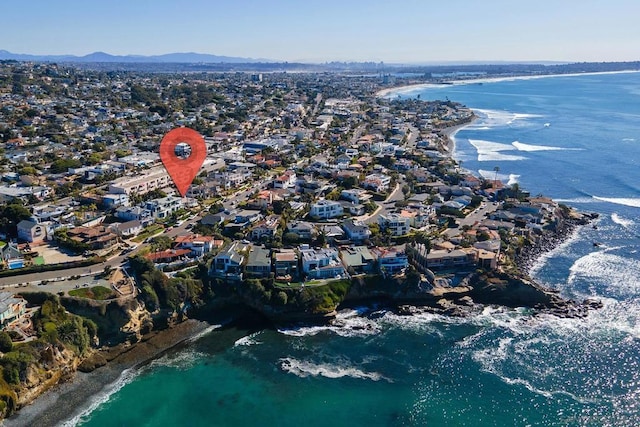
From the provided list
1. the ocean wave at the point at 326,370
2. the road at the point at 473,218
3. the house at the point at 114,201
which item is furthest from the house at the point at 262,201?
the ocean wave at the point at 326,370

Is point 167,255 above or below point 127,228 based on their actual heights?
below

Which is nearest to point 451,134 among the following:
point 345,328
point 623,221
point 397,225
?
point 623,221

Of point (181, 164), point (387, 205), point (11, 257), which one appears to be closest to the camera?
point (11, 257)

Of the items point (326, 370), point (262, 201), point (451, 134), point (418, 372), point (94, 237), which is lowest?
point (418, 372)

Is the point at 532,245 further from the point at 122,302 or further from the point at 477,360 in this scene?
the point at 122,302

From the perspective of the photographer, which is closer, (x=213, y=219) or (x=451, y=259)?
(x=451, y=259)

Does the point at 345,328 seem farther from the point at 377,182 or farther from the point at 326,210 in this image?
the point at 377,182

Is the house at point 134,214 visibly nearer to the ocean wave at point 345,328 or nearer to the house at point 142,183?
the house at point 142,183
